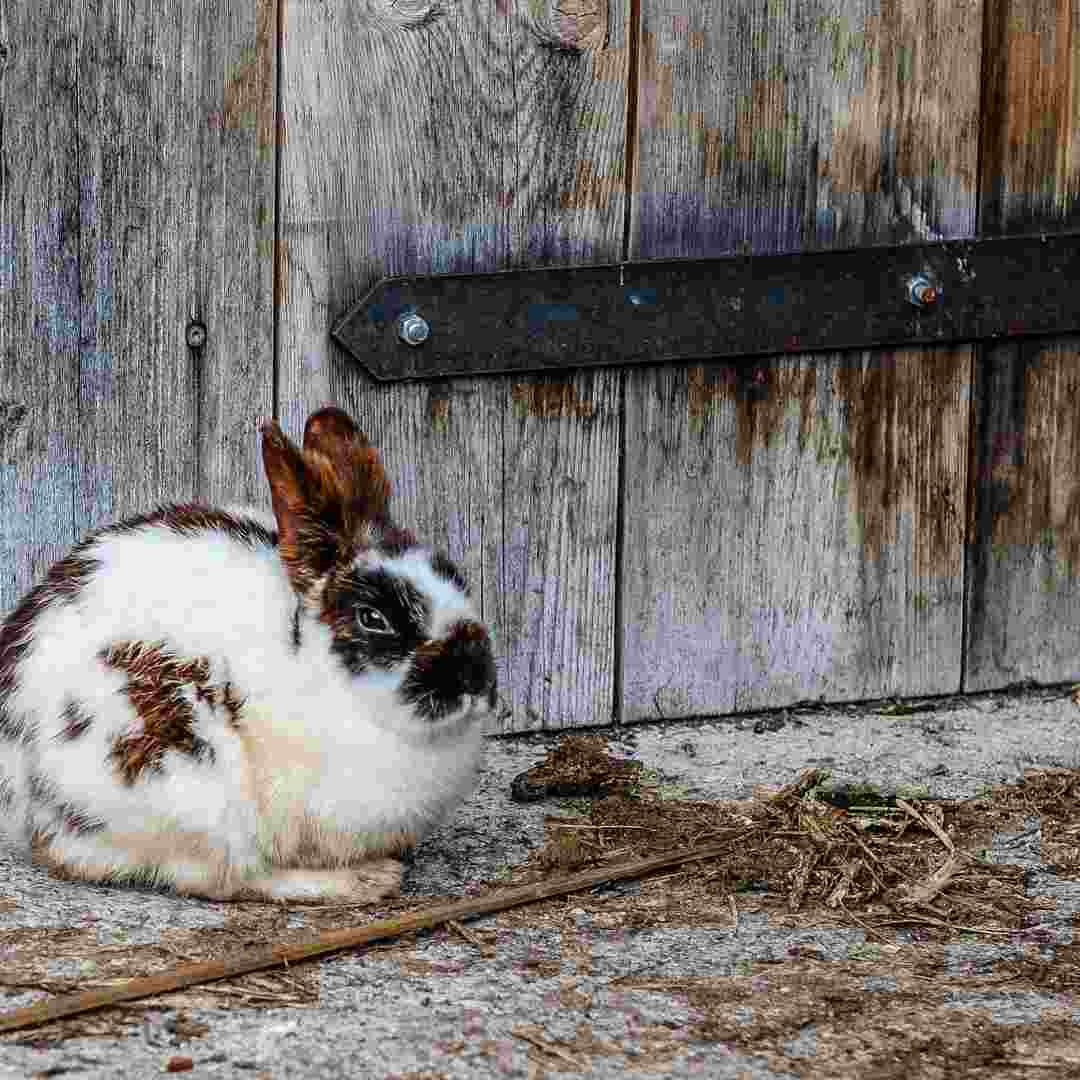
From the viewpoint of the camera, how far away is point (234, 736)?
10.5ft

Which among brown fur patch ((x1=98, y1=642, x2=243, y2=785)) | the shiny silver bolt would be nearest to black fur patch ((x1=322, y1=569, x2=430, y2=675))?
brown fur patch ((x1=98, y1=642, x2=243, y2=785))

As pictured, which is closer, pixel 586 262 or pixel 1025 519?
pixel 586 262

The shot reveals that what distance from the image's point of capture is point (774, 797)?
12.6ft

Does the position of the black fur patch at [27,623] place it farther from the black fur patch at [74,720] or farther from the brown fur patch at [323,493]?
the brown fur patch at [323,493]

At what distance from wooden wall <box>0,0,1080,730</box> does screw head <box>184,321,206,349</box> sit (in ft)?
0.06

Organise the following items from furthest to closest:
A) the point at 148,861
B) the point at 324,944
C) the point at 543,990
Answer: the point at 148,861
the point at 324,944
the point at 543,990

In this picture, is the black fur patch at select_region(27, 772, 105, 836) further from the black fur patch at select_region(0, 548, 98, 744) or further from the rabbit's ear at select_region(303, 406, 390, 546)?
the rabbit's ear at select_region(303, 406, 390, 546)

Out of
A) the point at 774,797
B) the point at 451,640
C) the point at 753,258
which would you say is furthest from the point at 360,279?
the point at 774,797

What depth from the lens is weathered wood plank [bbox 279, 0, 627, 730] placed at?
3.86 metres

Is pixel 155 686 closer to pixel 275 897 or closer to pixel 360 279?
pixel 275 897

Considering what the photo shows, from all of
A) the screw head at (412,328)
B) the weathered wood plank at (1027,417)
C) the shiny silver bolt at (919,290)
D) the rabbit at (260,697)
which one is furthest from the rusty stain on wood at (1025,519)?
the rabbit at (260,697)

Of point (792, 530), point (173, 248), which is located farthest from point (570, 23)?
point (792, 530)

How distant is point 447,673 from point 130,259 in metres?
1.21

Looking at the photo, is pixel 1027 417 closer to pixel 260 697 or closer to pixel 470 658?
pixel 470 658
